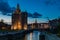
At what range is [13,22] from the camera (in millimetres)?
171875

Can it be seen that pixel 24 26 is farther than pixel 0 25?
Yes

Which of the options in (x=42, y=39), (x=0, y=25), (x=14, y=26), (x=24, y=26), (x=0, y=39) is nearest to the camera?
Result: (x=42, y=39)

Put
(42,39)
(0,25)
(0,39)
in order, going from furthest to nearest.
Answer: (0,25) < (0,39) < (42,39)

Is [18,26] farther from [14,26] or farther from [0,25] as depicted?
[0,25]

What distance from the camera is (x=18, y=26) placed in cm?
16488

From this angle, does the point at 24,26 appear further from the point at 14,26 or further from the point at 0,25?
the point at 0,25

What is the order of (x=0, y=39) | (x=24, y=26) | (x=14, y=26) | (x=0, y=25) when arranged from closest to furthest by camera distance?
(x=0, y=39) < (x=0, y=25) < (x=14, y=26) < (x=24, y=26)

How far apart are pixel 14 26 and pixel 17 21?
9102mm

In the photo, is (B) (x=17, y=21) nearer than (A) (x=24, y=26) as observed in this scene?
Yes

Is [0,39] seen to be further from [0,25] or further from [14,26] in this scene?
[14,26]

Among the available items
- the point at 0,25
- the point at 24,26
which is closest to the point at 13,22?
the point at 24,26

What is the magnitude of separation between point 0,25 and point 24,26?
213 feet

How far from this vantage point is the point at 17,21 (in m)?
171

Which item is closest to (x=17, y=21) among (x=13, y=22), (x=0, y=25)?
(x=13, y=22)
